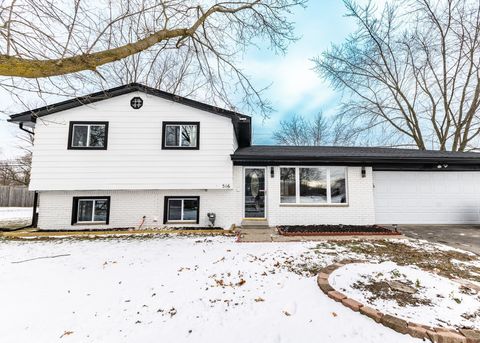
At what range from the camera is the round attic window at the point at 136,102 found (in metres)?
8.25

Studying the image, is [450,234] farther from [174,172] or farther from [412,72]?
[412,72]

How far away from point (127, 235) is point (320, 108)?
23029mm

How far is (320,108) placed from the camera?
80.3 ft

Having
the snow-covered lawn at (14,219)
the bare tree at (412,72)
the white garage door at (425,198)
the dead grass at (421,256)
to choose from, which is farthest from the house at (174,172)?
the bare tree at (412,72)

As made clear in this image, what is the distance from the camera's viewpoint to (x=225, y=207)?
27.4 feet

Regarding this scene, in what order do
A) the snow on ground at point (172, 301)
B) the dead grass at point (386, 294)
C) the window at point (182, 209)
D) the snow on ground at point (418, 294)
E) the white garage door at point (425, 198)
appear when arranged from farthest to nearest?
the white garage door at point (425, 198)
the window at point (182, 209)
the dead grass at point (386, 294)
the snow on ground at point (418, 294)
the snow on ground at point (172, 301)

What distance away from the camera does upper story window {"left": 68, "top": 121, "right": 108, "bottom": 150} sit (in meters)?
8.10

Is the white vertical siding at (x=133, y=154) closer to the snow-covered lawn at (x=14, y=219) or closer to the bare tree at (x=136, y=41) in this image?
the bare tree at (x=136, y=41)

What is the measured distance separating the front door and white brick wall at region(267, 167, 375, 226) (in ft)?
1.01

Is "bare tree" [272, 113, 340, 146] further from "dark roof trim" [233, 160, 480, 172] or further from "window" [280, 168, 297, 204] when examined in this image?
"window" [280, 168, 297, 204]

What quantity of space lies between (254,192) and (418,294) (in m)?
5.91

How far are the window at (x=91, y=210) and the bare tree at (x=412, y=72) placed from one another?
15223 mm

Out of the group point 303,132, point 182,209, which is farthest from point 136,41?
point 303,132

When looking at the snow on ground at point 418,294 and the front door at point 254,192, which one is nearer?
the snow on ground at point 418,294
